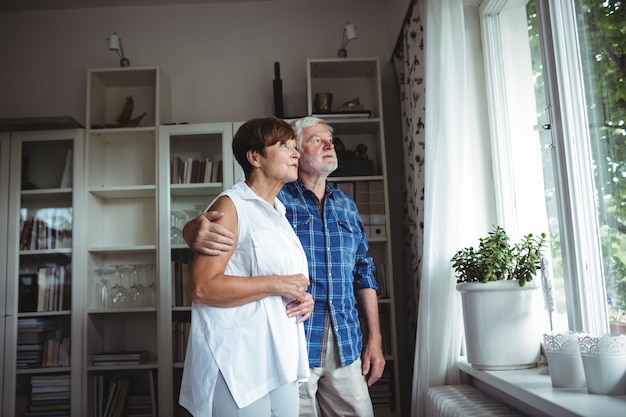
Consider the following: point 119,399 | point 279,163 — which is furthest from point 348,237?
point 119,399

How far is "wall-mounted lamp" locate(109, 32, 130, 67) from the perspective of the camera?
332 centimetres

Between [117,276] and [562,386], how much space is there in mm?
2511

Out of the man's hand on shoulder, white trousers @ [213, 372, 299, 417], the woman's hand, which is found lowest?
white trousers @ [213, 372, 299, 417]

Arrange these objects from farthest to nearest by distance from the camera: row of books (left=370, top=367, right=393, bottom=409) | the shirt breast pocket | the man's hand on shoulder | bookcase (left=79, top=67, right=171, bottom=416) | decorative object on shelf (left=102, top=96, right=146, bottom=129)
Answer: decorative object on shelf (left=102, top=96, right=146, bottom=129), bookcase (left=79, top=67, right=171, bottom=416), row of books (left=370, top=367, right=393, bottom=409), the shirt breast pocket, the man's hand on shoulder

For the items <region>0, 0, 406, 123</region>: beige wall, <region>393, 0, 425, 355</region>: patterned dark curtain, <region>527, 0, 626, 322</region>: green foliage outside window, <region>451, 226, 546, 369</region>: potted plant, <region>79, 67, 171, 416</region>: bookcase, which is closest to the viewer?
<region>527, 0, 626, 322</region>: green foliage outside window

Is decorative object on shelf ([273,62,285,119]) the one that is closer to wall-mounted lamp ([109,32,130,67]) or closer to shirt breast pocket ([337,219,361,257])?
wall-mounted lamp ([109,32,130,67])

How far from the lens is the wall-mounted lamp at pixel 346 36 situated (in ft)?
10.8

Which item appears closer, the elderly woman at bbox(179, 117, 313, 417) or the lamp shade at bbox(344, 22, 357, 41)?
the elderly woman at bbox(179, 117, 313, 417)

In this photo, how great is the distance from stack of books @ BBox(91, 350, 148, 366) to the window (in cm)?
216

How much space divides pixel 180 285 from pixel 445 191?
65.1 inches

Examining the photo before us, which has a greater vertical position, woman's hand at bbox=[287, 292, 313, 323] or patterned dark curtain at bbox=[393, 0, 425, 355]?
patterned dark curtain at bbox=[393, 0, 425, 355]

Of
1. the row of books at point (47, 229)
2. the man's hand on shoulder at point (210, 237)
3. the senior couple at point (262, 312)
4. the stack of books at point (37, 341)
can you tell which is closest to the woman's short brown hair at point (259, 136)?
the senior couple at point (262, 312)

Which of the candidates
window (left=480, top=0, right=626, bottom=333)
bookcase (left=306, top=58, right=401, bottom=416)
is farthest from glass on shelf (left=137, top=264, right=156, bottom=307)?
window (left=480, top=0, right=626, bottom=333)

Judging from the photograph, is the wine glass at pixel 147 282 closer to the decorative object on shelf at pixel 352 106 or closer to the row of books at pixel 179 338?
the row of books at pixel 179 338
